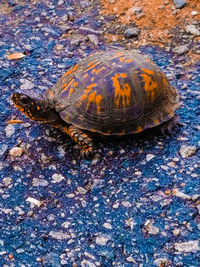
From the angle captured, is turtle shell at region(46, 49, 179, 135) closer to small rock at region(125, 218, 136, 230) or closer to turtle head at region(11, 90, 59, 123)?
turtle head at region(11, 90, 59, 123)

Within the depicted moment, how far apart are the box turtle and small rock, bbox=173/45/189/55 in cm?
158

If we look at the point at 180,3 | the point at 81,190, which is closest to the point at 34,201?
the point at 81,190

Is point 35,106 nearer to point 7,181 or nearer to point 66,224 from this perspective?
point 7,181

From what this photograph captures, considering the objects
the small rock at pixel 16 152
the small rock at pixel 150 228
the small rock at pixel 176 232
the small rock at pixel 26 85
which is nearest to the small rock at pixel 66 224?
the small rock at pixel 150 228

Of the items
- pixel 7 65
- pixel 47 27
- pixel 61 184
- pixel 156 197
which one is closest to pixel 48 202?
pixel 61 184

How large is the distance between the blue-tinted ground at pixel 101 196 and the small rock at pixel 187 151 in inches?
1.3

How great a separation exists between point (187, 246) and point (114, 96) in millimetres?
1566

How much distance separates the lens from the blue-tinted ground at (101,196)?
296 centimetres

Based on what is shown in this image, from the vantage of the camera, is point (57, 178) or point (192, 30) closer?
point (57, 178)

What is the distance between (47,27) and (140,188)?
3.65 metres

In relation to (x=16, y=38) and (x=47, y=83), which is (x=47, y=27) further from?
(x=47, y=83)

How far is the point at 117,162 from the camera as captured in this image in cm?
373

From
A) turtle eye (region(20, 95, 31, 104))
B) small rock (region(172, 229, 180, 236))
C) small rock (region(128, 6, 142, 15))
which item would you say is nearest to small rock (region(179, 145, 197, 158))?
small rock (region(172, 229, 180, 236))

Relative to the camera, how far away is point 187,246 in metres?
2.93
